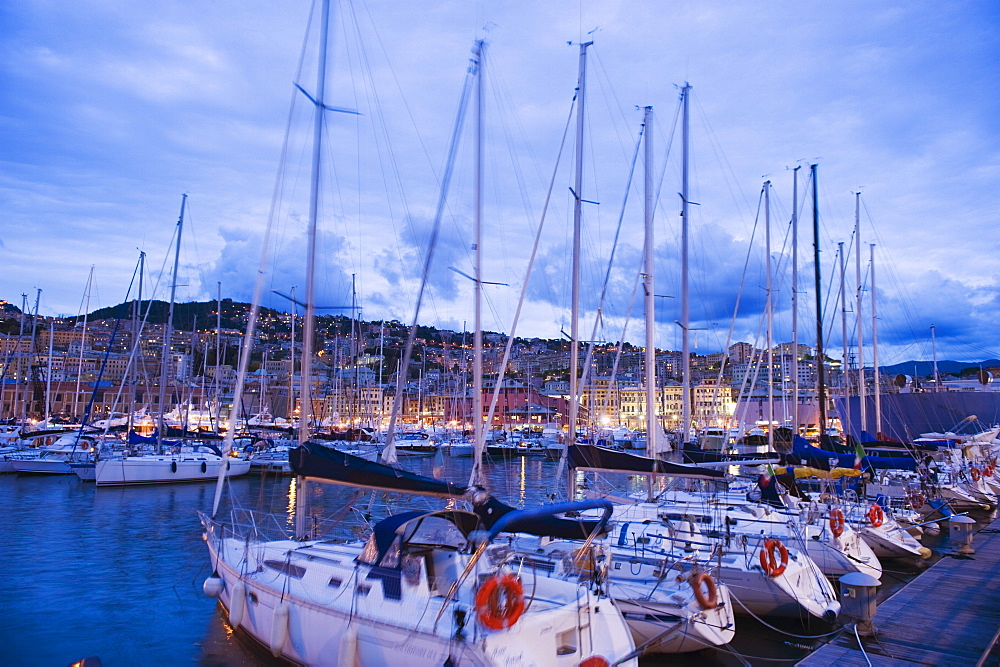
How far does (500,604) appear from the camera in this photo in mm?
7117

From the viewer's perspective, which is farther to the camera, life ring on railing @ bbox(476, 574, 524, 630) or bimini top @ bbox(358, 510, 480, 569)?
bimini top @ bbox(358, 510, 480, 569)

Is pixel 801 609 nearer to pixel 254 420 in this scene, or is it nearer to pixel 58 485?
pixel 58 485

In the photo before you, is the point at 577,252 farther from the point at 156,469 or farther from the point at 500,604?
the point at 156,469

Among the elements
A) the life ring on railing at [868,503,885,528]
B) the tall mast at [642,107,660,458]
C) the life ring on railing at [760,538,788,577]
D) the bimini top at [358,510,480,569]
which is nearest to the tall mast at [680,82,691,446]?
the tall mast at [642,107,660,458]

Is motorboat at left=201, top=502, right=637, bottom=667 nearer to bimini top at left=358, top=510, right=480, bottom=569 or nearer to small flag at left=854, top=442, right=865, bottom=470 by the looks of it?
bimini top at left=358, top=510, right=480, bottom=569

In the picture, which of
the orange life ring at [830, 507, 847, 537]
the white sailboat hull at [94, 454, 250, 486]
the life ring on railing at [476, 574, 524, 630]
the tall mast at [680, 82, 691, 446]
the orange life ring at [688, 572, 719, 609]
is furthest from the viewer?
the white sailboat hull at [94, 454, 250, 486]

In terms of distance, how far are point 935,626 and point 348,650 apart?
959 centimetres

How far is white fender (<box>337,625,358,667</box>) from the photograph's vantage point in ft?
26.4

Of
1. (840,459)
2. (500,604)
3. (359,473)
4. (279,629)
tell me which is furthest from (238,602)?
(840,459)

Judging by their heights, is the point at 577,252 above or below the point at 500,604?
above

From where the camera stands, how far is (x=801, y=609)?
1160 cm

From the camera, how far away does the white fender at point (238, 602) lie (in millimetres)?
10906

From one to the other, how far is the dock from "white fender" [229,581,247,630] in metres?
8.85

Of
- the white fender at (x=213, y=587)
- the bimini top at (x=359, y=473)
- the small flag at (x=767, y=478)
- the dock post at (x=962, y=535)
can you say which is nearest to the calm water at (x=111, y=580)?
the white fender at (x=213, y=587)
